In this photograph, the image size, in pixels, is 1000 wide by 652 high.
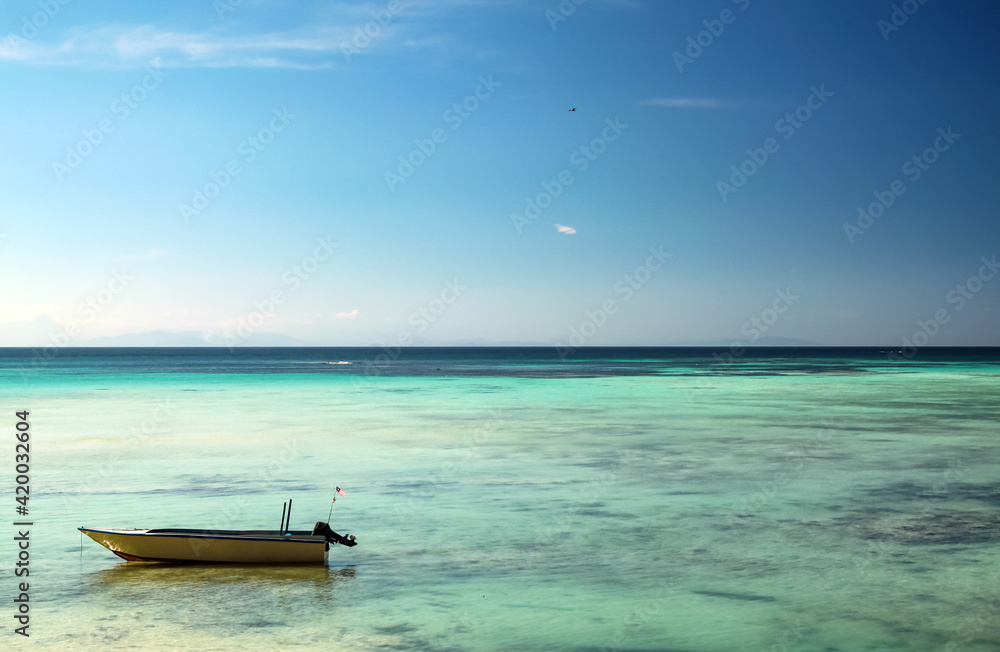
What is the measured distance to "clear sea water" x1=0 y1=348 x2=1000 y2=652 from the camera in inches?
343

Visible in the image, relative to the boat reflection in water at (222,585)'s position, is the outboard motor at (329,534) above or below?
above

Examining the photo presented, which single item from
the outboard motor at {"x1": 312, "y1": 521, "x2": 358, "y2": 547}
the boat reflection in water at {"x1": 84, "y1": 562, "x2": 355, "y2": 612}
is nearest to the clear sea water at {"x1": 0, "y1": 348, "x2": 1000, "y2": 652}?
the boat reflection in water at {"x1": 84, "y1": 562, "x2": 355, "y2": 612}

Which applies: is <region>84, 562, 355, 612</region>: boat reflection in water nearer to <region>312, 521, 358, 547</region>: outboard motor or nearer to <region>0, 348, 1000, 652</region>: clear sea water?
<region>0, 348, 1000, 652</region>: clear sea water

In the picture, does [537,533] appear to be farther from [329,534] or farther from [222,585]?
[222,585]

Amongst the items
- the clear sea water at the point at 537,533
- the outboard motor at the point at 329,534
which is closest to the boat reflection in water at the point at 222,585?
the clear sea water at the point at 537,533

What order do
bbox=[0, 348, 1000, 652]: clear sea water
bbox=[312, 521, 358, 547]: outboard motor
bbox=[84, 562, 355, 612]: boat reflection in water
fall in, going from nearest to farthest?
bbox=[0, 348, 1000, 652]: clear sea water < bbox=[84, 562, 355, 612]: boat reflection in water < bbox=[312, 521, 358, 547]: outboard motor

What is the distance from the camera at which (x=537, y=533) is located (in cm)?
1260

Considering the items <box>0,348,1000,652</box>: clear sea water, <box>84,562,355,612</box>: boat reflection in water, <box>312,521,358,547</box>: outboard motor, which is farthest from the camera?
<box>312,521,358,547</box>: outboard motor

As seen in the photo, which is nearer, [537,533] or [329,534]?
[329,534]

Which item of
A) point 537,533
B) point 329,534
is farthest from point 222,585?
point 537,533

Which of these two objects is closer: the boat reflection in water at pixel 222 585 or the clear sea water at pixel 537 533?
the clear sea water at pixel 537 533

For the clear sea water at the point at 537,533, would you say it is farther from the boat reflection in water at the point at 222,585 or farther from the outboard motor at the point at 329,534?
the outboard motor at the point at 329,534

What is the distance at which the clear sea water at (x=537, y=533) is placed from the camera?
8703 mm

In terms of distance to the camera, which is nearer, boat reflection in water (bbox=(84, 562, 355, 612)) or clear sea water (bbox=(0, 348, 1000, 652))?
clear sea water (bbox=(0, 348, 1000, 652))
